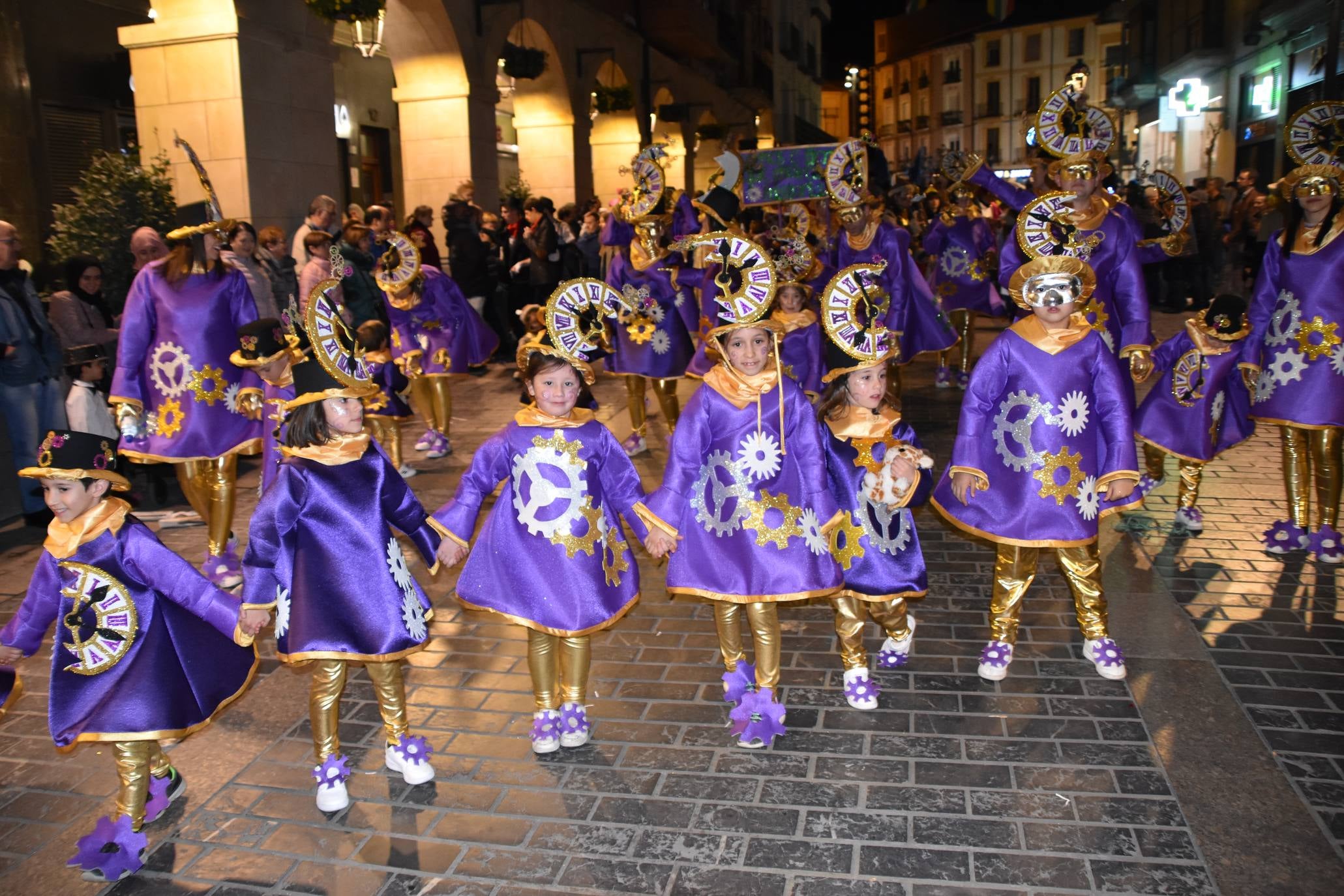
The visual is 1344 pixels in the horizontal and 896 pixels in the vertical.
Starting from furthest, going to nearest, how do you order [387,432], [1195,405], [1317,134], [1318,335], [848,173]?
1. [848,173]
2. [387,432]
3. [1195,405]
4. [1317,134]
5. [1318,335]

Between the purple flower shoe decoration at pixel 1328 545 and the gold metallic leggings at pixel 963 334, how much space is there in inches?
235

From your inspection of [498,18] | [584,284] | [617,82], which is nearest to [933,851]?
[584,284]

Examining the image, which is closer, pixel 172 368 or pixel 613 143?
pixel 172 368

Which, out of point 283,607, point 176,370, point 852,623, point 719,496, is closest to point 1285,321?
point 852,623

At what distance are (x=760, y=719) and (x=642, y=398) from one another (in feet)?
19.9

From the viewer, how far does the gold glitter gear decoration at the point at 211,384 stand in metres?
6.67

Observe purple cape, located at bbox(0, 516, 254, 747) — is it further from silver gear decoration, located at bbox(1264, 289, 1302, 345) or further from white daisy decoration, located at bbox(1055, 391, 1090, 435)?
silver gear decoration, located at bbox(1264, 289, 1302, 345)

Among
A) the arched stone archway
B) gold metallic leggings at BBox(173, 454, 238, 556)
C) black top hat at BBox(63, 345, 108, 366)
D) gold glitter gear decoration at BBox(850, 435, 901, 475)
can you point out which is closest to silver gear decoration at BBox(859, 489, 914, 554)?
gold glitter gear decoration at BBox(850, 435, 901, 475)

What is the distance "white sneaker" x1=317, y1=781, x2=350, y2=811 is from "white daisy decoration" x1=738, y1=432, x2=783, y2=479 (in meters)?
2.03

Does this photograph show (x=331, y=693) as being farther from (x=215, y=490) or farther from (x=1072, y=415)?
(x=1072, y=415)

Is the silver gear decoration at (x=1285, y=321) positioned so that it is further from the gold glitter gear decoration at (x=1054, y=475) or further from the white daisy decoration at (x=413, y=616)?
the white daisy decoration at (x=413, y=616)

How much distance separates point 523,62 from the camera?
17.3 meters

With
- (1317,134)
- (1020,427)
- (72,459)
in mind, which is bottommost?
(1020,427)

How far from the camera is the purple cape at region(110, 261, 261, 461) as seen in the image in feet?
21.7
